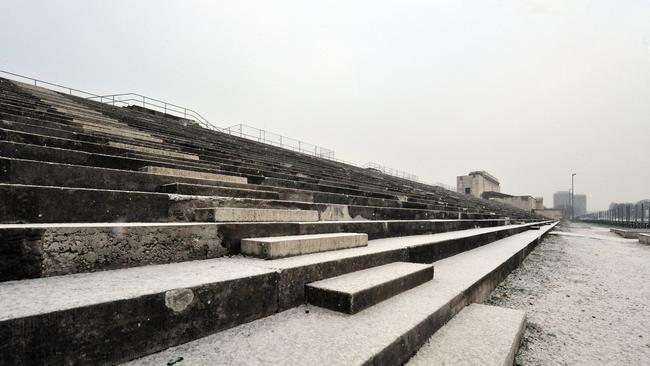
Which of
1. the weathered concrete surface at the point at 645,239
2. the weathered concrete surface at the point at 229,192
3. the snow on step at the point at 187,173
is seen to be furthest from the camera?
the weathered concrete surface at the point at 645,239

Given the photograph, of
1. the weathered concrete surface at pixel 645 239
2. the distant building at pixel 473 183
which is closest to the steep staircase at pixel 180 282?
the weathered concrete surface at pixel 645 239

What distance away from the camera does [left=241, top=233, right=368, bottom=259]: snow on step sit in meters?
2.06

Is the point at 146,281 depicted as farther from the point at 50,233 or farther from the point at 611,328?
the point at 611,328

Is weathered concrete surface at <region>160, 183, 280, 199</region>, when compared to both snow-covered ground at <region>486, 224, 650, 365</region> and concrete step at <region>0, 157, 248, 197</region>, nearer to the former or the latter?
concrete step at <region>0, 157, 248, 197</region>

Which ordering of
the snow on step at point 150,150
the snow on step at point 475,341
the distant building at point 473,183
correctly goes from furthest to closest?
the distant building at point 473,183
the snow on step at point 150,150
the snow on step at point 475,341

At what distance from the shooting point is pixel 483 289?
2943mm

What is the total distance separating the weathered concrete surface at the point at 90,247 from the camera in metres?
1.24

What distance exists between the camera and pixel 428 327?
5.78 feet

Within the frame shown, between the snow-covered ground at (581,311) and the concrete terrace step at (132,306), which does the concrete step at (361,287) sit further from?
the snow-covered ground at (581,311)

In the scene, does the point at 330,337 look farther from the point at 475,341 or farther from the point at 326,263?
the point at 475,341

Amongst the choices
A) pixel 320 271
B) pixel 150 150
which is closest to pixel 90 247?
pixel 320 271

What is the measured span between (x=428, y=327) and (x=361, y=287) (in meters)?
0.45

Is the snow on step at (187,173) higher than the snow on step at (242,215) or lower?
higher

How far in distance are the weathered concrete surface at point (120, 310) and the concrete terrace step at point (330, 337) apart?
76 millimetres
